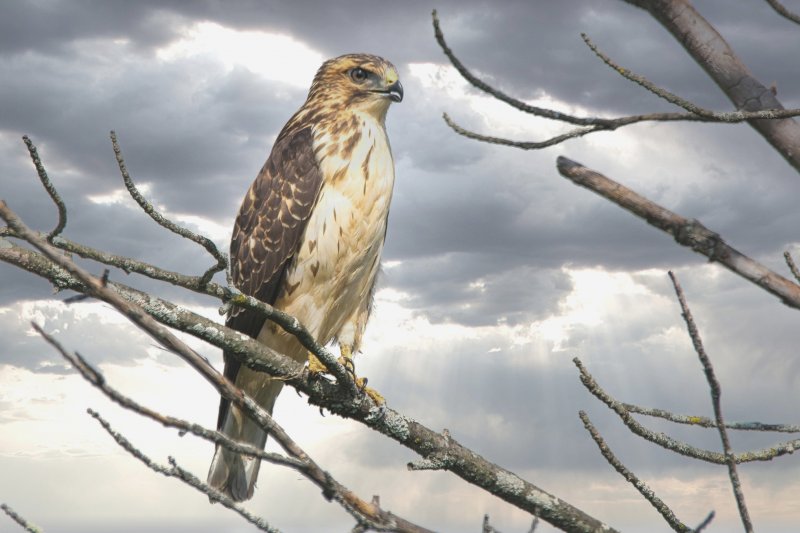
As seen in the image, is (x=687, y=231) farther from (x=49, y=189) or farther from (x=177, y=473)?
(x=49, y=189)

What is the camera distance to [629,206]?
1.88m

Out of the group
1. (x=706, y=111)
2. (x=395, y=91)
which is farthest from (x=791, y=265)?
(x=395, y=91)

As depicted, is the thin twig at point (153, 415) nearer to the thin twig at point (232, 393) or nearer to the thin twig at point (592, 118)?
the thin twig at point (232, 393)

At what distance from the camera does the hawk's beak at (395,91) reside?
6.04 metres

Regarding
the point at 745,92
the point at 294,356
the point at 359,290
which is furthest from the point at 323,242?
the point at 745,92

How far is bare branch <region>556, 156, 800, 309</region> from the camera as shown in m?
1.86

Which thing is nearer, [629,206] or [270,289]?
[629,206]

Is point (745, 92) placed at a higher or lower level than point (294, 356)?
lower

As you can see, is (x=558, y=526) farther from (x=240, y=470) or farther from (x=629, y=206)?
(x=240, y=470)

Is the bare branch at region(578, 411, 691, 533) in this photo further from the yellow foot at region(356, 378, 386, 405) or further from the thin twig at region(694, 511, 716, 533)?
the yellow foot at region(356, 378, 386, 405)

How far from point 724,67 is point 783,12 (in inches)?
12.4

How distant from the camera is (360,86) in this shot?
6.26 m

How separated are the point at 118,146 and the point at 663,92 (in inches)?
74.5

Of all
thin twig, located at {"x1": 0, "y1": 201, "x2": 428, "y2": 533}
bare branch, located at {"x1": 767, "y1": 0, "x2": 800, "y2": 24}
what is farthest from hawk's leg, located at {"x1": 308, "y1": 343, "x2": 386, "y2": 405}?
bare branch, located at {"x1": 767, "y1": 0, "x2": 800, "y2": 24}
